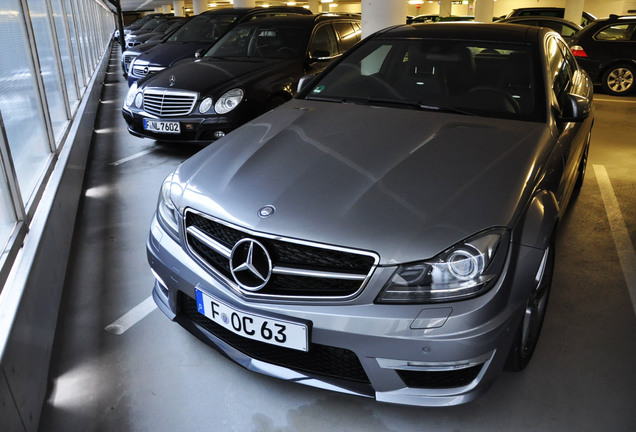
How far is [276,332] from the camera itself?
1.68 metres

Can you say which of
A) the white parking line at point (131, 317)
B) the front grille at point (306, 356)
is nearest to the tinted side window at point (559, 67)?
the front grille at point (306, 356)

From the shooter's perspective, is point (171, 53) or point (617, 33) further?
point (617, 33)

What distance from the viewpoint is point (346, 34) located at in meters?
6.14

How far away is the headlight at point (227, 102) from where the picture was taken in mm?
4480

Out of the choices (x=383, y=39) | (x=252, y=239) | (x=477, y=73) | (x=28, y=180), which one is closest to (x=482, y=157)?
(x=477, y=73)

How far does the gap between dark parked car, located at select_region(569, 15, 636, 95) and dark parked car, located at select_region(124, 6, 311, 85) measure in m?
4.85

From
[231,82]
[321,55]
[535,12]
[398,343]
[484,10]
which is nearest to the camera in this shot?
[398,343]

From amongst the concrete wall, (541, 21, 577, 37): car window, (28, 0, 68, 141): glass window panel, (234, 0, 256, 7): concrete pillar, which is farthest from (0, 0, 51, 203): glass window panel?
(234, 0, 256, 7): concrete pillar

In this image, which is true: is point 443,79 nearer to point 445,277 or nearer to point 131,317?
point 445,277

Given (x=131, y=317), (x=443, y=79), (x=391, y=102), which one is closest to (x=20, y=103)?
(x=131, y=317)

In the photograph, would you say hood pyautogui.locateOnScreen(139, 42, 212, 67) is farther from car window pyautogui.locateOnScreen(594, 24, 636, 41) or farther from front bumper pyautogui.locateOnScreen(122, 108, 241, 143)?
car window pyautogui.locateOnScreen(594, 24, 636, 41)

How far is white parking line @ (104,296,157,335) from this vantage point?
238 cm

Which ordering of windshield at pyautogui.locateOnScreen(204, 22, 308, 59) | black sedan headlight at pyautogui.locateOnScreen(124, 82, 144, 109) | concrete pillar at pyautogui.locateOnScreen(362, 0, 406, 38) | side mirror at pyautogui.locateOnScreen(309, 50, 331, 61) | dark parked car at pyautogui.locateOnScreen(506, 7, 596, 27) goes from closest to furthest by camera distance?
black sedan headlight at pyautogui.locateOnScreen(124, 82, 144, 109) < side mirror at pyautogui.locateOnScreen(309, 50, 331, 61) < windshield at pyautogui.locateOnScreen(204, 22, 308, 59) < concrete pillar at pyautogui.locateOnScreen(362, 0, 406, 38) < dark parked car at pyautogui.locateOnScreen(506, 7, 596, 27)

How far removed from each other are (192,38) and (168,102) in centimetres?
353
